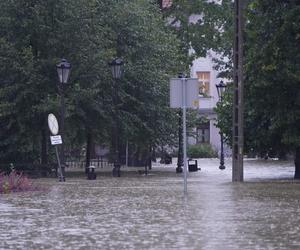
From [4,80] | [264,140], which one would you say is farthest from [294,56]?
[4,80]

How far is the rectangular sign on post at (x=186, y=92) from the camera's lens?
2181 cm

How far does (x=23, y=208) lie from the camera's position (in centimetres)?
1900

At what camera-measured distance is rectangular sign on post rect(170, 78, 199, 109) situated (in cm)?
2181

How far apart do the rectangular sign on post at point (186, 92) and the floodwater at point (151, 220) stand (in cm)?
238

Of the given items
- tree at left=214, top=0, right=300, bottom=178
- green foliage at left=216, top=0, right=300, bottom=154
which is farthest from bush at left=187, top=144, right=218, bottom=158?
tree at left=214, top=0, right=300, bottom=178

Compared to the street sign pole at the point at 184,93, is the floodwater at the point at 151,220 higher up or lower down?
lower down

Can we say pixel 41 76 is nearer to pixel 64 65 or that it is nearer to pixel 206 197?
pixel 64 65

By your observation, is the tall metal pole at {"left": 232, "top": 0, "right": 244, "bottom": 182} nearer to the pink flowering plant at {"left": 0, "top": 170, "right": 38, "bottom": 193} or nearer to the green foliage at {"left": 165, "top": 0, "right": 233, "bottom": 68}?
the pink flowering plant at {"left": 0, "top": 170, "right": 38, "bottom": 193}

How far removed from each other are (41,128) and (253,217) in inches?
943

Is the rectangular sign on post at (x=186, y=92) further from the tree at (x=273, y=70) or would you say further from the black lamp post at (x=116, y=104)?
the black lamp post at (x=116, y=104)

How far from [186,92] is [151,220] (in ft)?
20.8

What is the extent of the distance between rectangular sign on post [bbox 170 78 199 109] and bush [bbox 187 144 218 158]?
179ft

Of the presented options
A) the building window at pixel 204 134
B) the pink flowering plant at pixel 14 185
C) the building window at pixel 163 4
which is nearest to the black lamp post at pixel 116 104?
the pink flowering plant at pixel 14 185

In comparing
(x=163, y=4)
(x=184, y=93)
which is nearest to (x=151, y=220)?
(x=184, y=93)
